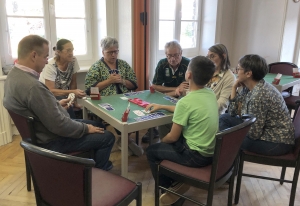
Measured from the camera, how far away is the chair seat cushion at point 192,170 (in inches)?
62.4

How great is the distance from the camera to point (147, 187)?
224cm

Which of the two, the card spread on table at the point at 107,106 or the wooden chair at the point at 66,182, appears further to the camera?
the card spread on table at the point at 107,106

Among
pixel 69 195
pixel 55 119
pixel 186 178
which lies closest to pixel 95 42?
pixel 55 119

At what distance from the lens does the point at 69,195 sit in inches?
45.8

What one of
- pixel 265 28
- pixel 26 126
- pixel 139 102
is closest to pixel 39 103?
pixel 26 126

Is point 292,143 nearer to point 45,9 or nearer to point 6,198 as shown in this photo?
point 6,198

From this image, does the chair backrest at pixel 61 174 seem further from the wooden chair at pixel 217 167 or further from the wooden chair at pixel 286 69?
the wooden chair at pixel 286 69

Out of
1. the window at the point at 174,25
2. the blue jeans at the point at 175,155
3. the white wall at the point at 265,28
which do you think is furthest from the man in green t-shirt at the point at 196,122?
the white wall at the point at 265,28

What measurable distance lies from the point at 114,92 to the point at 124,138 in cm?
100

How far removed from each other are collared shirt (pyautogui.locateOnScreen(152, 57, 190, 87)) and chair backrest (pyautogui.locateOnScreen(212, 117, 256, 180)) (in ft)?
4.54

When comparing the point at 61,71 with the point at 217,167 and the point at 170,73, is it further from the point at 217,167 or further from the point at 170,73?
the point at 217,167

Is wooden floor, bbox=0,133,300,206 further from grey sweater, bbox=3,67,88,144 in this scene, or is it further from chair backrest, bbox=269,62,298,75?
chair backrest, bbox=269,62,298,75

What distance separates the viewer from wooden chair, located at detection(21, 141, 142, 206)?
106 cm

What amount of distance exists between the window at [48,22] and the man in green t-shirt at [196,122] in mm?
2186
